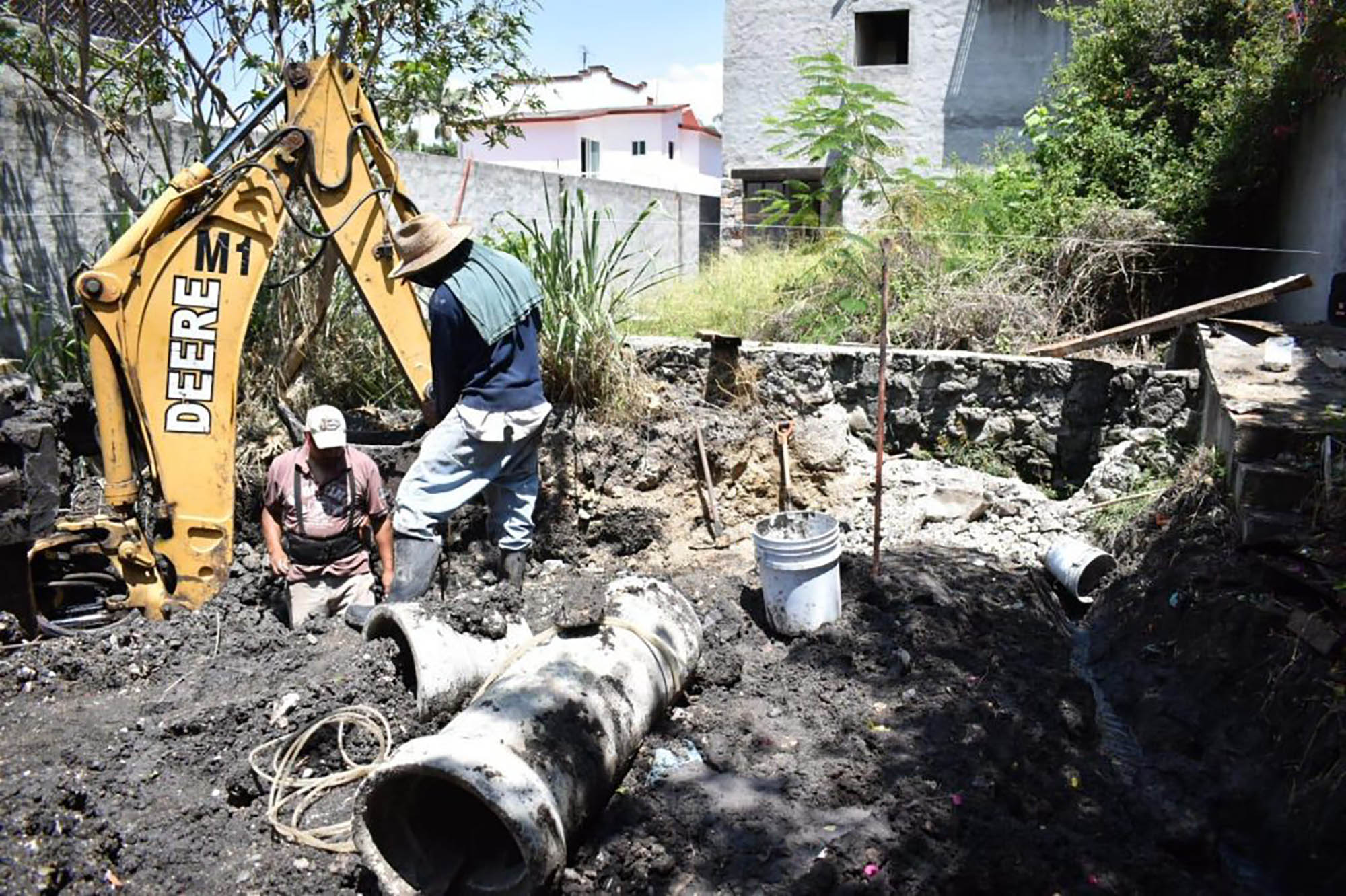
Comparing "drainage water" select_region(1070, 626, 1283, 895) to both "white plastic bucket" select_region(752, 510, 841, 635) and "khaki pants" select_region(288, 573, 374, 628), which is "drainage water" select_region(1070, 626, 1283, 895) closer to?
"white plastic bucket" select_region(752, 510, 841, 635)

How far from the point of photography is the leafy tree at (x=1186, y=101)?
8398 mm

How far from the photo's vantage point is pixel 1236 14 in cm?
942

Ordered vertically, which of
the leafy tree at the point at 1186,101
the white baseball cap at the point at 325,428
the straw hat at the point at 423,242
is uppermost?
the leafy tree at the point at 1186,101

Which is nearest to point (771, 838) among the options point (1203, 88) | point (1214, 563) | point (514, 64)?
point (1214, 563)

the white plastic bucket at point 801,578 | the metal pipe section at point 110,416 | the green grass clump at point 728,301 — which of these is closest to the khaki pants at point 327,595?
the metal pipe section at point 110,416

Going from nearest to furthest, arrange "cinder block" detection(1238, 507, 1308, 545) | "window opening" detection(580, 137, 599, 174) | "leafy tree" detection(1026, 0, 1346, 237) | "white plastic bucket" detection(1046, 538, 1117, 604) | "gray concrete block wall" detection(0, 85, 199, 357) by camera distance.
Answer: "cinder block" detection(1238, 507, 1308, 545), "white plastic bucket" detection(1046, 538, 1117, 604), "gray concrete block wall" detection(0, 85, 199, 357), "leafy tree" detection(1026, 0, 1346, 237), "window opening" detection(580, 137, 599, 174)

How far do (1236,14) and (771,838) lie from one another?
909 cm

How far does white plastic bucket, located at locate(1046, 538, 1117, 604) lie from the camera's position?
237 inches

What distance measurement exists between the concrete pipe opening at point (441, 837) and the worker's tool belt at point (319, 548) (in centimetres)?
206

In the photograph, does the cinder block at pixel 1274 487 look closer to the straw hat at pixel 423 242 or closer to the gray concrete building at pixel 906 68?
the straw hat at pixel 423 242

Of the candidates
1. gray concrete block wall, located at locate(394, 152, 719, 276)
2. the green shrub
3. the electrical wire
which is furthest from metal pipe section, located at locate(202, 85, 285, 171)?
gray concrete block wall, located at locate(394, 152, 719, 276)

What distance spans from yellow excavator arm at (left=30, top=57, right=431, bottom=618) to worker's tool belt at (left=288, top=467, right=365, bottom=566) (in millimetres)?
317

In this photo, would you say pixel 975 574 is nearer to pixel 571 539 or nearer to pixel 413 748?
pixel 571 539

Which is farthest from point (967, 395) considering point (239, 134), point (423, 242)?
point (239, 134)
